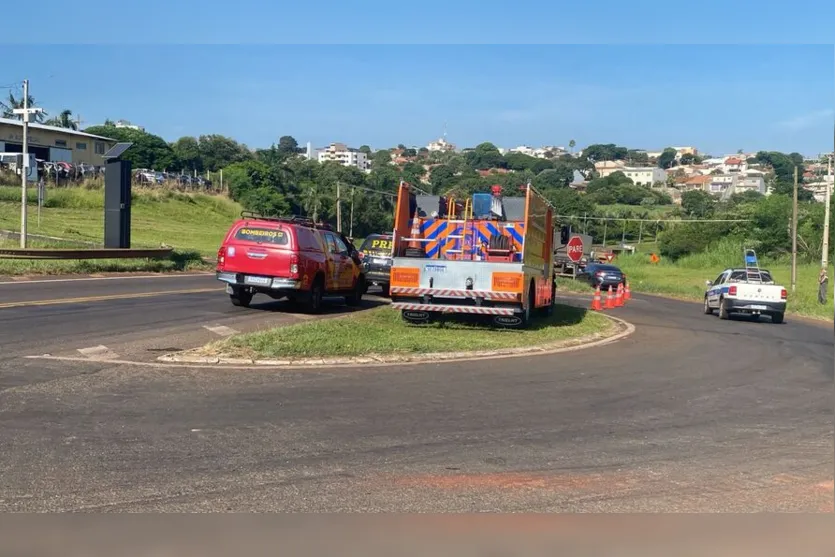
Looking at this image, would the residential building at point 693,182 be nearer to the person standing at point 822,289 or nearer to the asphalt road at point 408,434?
the person standing at point 822,289

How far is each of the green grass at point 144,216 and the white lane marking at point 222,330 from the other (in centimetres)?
2204

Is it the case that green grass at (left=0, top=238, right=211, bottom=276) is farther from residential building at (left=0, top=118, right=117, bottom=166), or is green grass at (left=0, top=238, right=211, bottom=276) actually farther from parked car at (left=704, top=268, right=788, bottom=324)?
residential building at (left=0, top=118, right=117, bottom=166)

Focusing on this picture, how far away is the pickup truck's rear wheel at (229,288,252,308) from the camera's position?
18828 mm

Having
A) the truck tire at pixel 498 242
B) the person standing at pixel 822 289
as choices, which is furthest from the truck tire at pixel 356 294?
the person standing at pixel 822 289

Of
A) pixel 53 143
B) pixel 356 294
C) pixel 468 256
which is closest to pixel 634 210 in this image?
pixel 53 143

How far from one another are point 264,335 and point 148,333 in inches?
91.4

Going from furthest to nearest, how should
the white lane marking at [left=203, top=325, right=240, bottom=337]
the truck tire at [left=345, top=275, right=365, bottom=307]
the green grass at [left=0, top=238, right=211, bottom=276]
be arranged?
the green grass at [left=0, top=238, right=211, bottom=276] → the truck tire at [left=345, top=275, right=365, bottom=307] → the white lane marking at [left=203, top=325, right=240, bottom=337]

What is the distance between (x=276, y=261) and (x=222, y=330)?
10.6ft

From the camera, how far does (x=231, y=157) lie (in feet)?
351

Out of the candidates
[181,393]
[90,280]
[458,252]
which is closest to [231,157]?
[90,280]

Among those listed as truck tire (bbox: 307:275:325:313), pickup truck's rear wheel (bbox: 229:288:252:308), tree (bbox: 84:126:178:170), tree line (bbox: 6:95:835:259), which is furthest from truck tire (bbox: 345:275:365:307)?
tree (bbox: 84:126:178:170)

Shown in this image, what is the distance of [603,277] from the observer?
44.1 m

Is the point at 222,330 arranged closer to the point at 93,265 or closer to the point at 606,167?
the point at 93,265

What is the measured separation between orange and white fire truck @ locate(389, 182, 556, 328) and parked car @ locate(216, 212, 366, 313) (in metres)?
2.41
